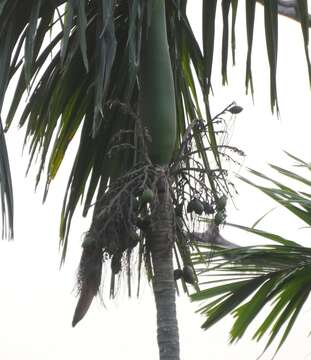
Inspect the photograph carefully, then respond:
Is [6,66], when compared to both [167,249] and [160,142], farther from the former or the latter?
[167,249]

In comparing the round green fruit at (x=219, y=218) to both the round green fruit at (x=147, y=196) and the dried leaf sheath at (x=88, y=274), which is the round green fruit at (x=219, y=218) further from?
the dried leaf sheath at (x=88, y=274)

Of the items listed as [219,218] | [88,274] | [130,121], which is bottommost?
[88,274]

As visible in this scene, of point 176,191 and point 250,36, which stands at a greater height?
point 250,36

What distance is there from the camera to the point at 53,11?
4941 mm

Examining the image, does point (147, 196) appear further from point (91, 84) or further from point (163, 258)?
point (91, 84)

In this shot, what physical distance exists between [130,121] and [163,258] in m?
1.23

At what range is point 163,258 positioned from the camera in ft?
13.0

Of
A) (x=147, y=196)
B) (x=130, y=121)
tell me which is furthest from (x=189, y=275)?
(x=130, y=121)

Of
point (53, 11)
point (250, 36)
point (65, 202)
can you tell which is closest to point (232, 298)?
point (65, 202)

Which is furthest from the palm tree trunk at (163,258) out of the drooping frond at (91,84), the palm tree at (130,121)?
the drooping frond at (91,84)

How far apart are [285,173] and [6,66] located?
2371 mm

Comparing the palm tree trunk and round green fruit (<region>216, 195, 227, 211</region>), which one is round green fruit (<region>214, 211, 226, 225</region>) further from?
the palm tree trunk

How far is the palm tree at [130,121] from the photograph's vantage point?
3.92 meters

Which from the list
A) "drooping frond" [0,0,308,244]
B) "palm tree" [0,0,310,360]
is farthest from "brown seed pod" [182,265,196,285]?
"drooping frond" [0,0,308,244]
